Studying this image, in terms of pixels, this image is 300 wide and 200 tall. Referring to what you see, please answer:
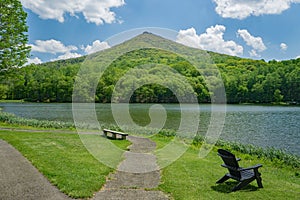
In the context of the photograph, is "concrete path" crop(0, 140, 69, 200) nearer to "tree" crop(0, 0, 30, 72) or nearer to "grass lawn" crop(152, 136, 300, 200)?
"grass lawn" crop(152, 136, 300, 200)

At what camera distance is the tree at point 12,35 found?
20.9 m

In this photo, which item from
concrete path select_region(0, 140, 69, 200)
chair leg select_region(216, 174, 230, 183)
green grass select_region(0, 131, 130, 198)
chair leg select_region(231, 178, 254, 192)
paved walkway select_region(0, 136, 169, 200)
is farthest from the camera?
chair leg select_region(216, 174, 230, 183)

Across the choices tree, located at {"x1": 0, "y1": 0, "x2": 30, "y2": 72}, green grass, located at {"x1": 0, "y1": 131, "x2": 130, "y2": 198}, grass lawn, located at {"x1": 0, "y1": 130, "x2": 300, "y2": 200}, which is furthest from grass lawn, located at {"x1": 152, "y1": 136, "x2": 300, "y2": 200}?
tree, located at {"x1": 0, "y1": 0, "x2": 30, "y2": 72}

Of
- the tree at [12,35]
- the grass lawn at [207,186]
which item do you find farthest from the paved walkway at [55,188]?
the tree at [12,35]

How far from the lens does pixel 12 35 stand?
21266mm

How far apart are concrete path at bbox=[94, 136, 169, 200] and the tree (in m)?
14.8

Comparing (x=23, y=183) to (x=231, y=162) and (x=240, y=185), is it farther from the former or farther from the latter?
(x=240, y=185)

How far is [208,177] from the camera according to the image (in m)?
8.52

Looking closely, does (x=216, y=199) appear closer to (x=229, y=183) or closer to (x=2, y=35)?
(x=229, y=183)

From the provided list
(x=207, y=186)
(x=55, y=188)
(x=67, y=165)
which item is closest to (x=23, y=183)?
(x=55, y=188)

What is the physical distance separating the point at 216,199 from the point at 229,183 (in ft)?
5.18

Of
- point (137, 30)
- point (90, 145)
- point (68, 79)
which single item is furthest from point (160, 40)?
point (68, 79)

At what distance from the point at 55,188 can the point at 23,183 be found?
922 mm

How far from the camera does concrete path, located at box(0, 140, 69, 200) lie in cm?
622
